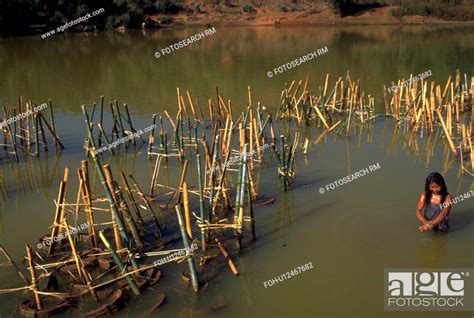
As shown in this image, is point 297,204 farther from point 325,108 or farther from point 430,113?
point 325,108

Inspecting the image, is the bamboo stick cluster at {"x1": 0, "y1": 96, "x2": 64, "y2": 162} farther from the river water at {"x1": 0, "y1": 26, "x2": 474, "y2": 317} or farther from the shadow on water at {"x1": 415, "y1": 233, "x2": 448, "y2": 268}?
the shadow on water at {"x1": 415, "y1": 233, "x2": 448, "y2": 268}

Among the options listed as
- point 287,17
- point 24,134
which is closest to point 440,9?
point 287,17

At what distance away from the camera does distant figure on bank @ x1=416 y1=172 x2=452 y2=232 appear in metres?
6.01

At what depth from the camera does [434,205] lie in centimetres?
623

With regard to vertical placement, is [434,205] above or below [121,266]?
below

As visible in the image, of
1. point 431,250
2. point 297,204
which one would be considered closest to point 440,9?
point 297,204

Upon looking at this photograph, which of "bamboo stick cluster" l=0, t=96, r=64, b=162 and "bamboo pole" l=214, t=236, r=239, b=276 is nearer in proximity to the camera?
"bamboo pole" l=214, t=236, r=239, b=276

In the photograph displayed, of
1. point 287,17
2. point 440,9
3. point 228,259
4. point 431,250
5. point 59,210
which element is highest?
point 59,210

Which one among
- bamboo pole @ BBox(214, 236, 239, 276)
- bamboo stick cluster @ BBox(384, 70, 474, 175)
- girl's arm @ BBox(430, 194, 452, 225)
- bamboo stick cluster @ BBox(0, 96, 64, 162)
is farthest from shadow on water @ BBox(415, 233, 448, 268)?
bamboo stick cluster @ BBox(0, 96, 64, 162)

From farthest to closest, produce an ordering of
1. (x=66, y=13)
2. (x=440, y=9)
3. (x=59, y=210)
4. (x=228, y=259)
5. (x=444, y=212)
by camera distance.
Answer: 1. (x=440, y=9)
2. (x=66, y=13)
3. (x=444, y=212)
4. (x=228, y=259)
5. (x=59, y=210)

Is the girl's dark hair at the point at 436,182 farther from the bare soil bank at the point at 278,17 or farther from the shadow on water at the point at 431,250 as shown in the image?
the bare soil bank at the point at 278,17

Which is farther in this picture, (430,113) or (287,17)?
(287,17)

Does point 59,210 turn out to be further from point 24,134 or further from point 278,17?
point 278,17

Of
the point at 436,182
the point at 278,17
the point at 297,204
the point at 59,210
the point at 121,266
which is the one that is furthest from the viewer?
the point at 278,17
